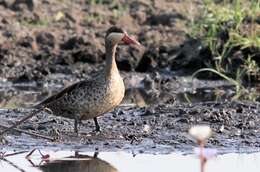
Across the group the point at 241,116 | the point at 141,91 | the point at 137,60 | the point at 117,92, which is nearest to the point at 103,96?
the point at 117,92

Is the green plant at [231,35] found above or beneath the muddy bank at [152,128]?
above

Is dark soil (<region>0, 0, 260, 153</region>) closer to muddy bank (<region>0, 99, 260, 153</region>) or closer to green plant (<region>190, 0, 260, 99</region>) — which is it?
muddy bank (<region>0, 99, 260, 153</region>)

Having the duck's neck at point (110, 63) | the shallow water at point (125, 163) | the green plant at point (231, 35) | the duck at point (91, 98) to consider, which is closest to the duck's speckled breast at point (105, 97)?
the duck at point (91, 98)

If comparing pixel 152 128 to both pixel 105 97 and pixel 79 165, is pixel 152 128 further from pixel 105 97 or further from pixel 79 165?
pixel 79 165

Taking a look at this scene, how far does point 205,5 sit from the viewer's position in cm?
1452

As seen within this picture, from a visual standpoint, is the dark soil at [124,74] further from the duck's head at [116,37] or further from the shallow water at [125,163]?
the duck's head at [116,37]

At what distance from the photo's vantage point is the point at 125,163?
8.58m

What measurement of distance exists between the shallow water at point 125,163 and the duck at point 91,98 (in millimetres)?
521

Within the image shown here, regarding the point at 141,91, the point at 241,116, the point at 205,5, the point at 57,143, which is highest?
the point at 205,5

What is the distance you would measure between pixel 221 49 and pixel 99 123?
3804mm

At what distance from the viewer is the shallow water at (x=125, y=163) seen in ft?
27.4

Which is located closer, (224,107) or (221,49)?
(224,107)

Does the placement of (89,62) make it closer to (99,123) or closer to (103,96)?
(99,123)

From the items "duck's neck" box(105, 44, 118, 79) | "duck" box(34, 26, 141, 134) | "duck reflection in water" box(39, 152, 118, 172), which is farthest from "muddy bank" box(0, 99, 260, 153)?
"duck's neck" box(105, 44, 118, 79)
